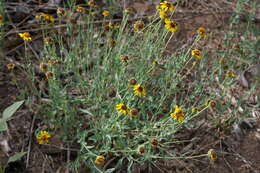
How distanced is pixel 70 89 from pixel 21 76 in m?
0.46

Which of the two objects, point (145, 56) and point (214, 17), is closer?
point (145, 56)

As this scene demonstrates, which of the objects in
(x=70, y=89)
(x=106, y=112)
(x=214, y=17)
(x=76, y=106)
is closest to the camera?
(x=106, y=112)

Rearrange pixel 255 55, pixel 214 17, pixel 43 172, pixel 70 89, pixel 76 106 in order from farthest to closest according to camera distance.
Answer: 1. pixel 214 17
2. pixel 255 55
3. pixel 70 89
4. pixel 76 106
5. pixel 43 172

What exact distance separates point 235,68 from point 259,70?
29 centimetres

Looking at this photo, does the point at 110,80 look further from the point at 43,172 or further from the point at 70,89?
Answer: the point at 43,172

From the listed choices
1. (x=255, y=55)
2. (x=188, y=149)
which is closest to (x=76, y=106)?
(x=188, y=149)

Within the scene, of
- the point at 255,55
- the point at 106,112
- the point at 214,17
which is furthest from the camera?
the point at 214,17

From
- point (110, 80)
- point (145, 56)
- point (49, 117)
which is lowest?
point (49, 117)

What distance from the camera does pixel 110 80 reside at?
7.68 feet

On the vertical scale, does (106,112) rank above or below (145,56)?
below

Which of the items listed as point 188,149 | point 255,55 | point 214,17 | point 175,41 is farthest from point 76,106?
point 214,17

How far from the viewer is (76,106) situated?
240 cm

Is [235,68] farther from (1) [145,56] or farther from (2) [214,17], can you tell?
(1) [145,56]

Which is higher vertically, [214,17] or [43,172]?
[214,17]
